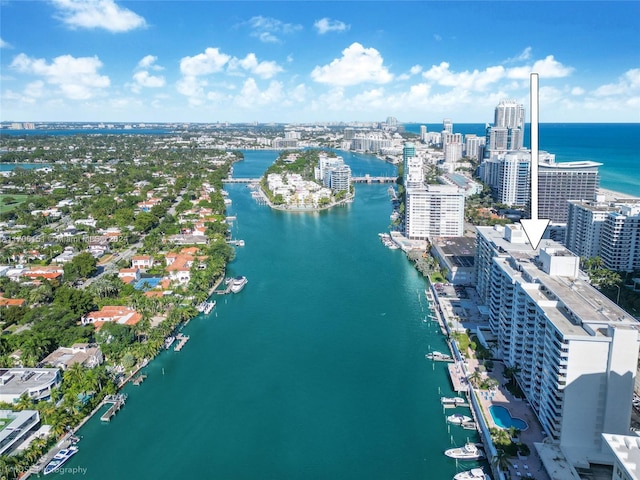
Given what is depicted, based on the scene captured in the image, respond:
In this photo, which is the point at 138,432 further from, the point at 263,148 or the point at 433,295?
the point at 263,148

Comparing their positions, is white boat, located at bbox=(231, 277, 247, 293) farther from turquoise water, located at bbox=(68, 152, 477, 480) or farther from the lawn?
the lawn

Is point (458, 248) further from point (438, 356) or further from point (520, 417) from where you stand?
point (520, 417)

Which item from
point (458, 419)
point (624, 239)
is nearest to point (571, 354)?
point (458, 419)

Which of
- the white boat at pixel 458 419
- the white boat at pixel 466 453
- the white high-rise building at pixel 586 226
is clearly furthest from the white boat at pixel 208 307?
the white high-rise building at pixel 586 226

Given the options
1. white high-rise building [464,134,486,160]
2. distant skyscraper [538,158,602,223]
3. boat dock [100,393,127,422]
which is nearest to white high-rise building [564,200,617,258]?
distant skyscraper [538,158,602,223]

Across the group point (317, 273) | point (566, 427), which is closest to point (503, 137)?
point (317, 273)

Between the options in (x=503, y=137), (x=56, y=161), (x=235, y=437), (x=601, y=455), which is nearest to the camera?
(x=601, y=455)
